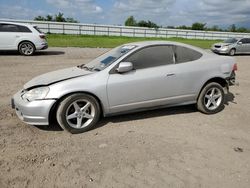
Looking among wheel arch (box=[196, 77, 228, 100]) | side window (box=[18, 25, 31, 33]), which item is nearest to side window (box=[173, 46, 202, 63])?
wheel arch (box=[196, 77, 228, 100])

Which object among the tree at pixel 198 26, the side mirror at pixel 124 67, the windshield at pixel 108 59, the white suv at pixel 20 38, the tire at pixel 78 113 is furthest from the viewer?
the tree at pixel 198 26

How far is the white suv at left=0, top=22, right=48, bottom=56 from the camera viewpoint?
13750 millimetres

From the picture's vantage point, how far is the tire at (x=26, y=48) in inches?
551

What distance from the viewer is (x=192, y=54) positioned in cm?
539

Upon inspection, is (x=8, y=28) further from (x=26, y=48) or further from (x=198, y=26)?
(x=198, y=26)

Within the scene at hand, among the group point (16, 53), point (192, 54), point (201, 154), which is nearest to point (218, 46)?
point (16, 53)

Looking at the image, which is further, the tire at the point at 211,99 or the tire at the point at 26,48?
the tire at the point at 26,48

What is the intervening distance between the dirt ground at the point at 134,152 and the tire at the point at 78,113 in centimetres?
15

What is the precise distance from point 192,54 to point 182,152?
7.52 ft

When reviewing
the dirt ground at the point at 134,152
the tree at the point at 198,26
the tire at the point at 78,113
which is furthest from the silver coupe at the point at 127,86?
the tree at the point at 198,26

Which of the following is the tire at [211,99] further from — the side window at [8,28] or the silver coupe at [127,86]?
the side window at [8,28]

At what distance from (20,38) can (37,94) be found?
10.8 meters

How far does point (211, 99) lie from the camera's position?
5566 mm

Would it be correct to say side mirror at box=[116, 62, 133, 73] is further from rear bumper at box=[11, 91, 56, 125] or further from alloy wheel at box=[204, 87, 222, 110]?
alloy wheel at box=[204, 87, 222, 110]
